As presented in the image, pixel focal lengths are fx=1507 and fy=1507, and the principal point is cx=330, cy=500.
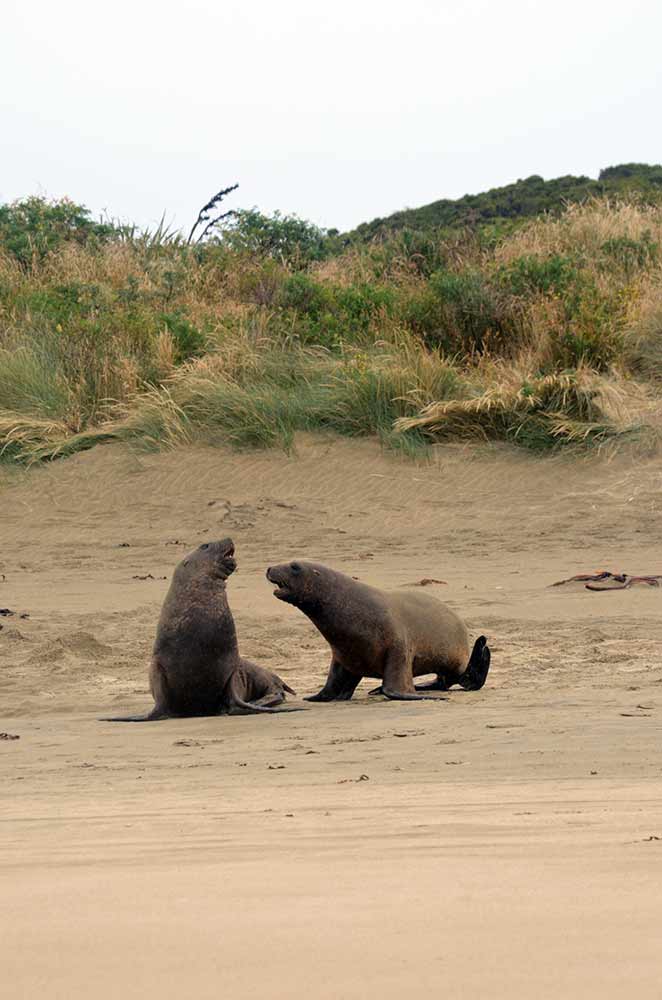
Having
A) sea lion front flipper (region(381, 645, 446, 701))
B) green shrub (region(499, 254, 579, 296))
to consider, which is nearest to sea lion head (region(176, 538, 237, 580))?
sea lion front flipper (region(381, 645, 446, 701))

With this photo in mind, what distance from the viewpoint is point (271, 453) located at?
49.2 feet

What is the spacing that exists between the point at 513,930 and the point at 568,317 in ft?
47.1

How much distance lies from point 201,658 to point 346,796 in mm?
2683

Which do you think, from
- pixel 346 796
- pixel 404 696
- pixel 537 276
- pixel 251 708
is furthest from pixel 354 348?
pixel 346 796

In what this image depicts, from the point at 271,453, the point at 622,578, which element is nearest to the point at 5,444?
the point at 271,453

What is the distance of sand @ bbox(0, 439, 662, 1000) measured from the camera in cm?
246

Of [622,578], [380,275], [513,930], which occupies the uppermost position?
[380,275]

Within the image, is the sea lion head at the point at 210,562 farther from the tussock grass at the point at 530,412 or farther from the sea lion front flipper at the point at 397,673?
the tussock grass at the point at 530,412

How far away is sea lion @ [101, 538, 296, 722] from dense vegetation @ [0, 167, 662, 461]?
767cm

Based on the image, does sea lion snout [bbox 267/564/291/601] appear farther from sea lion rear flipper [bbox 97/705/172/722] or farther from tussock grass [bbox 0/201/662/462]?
tussock grass [bbox 0/201/662/462]

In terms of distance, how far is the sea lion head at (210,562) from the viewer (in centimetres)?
724

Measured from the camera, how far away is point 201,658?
6.96 meters

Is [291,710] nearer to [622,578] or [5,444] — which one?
[622,578]

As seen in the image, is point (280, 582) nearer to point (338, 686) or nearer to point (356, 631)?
point (356, 631)
